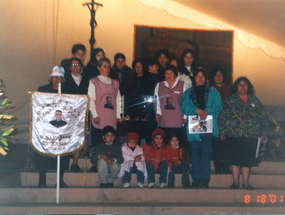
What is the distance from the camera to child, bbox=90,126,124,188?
16.6ft

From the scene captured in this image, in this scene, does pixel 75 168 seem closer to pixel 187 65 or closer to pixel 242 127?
pixel 187 65

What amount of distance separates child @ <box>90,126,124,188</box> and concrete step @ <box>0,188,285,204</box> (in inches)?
6.7

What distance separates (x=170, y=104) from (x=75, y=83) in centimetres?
155

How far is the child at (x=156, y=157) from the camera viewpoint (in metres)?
5.16

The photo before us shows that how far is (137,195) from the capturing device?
506 centimetres

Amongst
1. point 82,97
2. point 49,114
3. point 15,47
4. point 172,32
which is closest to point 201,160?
point 82,97

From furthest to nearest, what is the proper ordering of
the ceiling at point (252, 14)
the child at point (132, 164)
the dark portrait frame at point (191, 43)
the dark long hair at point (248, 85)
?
the dark portrait frame at point (191, 43) → the ceiling at point (252, 14) → the dark long hair at point (248, 85) → the child at point (132, 164)

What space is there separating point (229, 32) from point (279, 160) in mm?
3047

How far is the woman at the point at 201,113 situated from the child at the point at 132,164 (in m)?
0.77

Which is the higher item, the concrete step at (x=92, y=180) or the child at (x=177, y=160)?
the child at (x=177, y=160)

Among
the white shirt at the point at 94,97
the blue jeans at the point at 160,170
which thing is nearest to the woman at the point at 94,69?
the white shirt at the point at 94,97

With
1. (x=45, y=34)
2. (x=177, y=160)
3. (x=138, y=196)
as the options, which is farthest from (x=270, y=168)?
(x=45, y=34)

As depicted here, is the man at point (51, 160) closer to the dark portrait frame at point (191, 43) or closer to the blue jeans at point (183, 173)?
the blue jeans at point (183, 173)

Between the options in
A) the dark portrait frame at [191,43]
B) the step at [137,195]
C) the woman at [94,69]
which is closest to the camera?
the step at [137,195]
